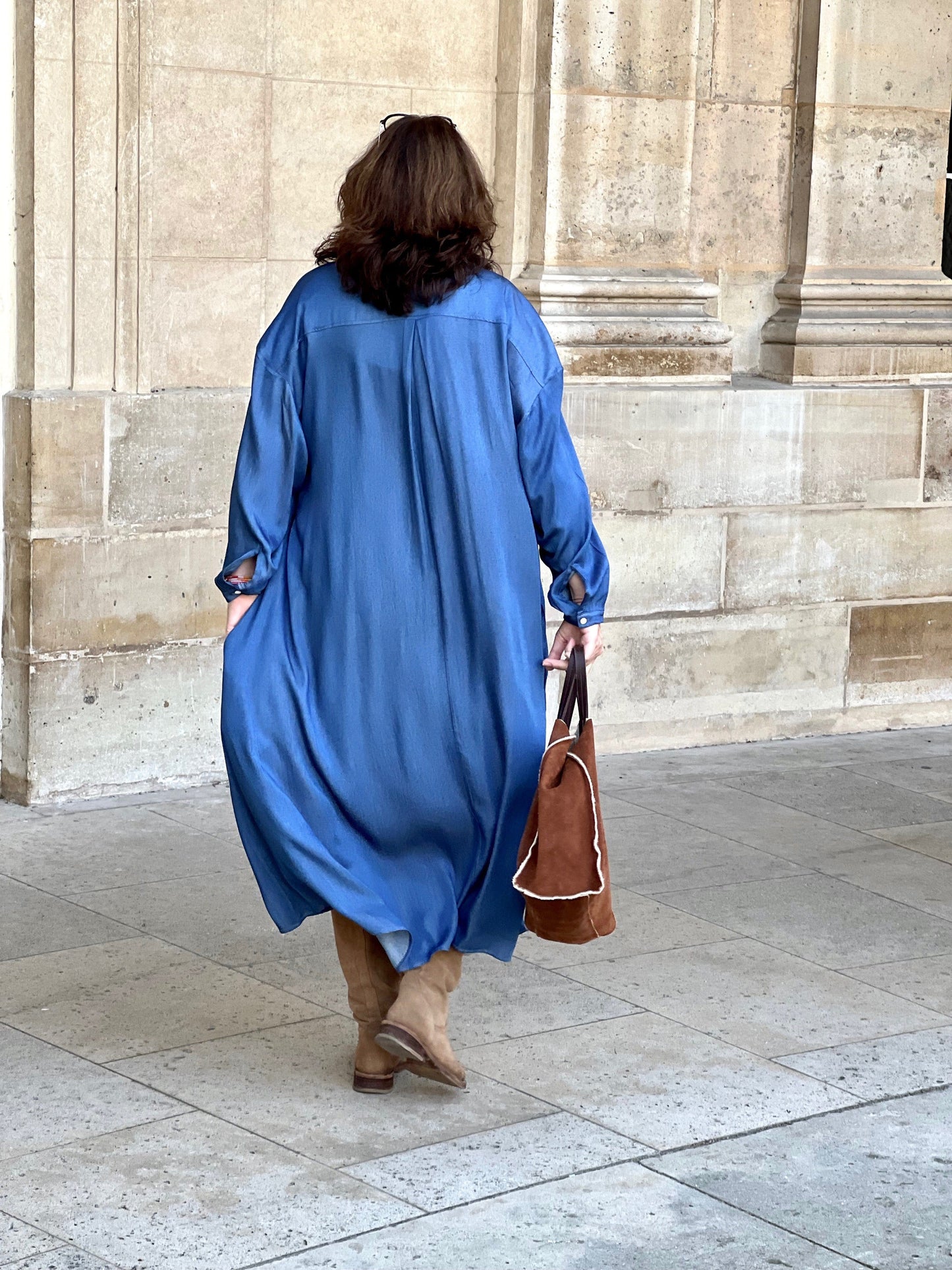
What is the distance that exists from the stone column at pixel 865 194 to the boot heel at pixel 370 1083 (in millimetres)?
4088

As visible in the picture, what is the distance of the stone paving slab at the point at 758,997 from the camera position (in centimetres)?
431

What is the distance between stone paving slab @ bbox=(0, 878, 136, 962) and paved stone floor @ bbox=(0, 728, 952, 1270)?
0.01 meters

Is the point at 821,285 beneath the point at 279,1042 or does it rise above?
above

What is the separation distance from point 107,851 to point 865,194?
3.77m

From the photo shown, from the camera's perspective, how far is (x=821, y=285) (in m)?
7.35

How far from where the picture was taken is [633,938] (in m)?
4.94

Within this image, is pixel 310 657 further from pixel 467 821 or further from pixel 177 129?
pixel 177 129

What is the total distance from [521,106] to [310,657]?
140 inches

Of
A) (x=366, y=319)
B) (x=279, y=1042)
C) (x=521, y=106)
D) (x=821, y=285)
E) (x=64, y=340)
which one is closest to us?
(x=366, y=319)

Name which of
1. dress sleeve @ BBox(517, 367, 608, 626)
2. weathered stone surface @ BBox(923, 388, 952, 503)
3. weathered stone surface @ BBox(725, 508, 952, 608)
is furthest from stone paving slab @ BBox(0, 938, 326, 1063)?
weathered stone surface @ BBox(923, 388, 952, 503)

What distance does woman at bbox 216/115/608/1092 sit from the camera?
362cm

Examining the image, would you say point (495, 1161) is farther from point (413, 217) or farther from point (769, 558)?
point (769, 558)

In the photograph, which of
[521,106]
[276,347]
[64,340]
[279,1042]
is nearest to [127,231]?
[64,340]

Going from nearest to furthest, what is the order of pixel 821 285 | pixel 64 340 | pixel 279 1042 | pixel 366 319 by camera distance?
pixel 366 319 < pixel 279 1042 < pixel 64 340 < pixel 821 285
